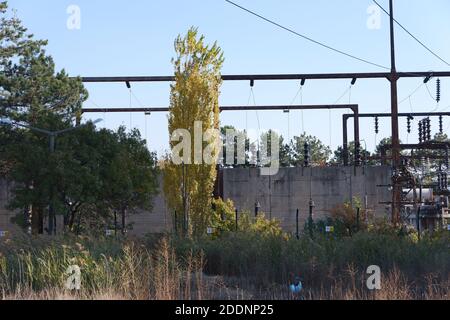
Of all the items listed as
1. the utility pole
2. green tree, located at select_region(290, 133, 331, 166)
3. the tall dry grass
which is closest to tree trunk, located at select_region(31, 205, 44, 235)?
the utility pole

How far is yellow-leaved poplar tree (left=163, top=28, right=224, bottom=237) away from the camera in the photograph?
28250 millimetres

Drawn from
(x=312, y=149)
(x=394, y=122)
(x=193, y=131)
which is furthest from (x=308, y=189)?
(x=312, y=149)

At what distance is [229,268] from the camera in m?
15.4

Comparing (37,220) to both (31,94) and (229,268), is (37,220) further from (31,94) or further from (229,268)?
(229,268)

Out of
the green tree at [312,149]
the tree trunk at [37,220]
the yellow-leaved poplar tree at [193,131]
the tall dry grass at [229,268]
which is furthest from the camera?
the green tree at [312,149]

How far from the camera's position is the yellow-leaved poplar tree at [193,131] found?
28250mm

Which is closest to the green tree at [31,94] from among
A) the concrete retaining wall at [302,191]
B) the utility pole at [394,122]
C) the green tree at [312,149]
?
the concrete retaining wall at [302,191]

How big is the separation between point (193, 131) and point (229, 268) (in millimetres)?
13206

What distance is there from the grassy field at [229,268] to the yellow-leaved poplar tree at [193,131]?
411 inches

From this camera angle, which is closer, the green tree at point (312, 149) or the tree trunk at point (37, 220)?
the tree trunk at point (37, 220)

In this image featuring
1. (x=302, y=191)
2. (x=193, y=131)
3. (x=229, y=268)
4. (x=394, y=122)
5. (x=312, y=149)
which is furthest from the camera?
(x=312, y=149)

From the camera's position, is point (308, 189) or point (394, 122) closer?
point (394, 122)

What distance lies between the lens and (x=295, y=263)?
1448cm

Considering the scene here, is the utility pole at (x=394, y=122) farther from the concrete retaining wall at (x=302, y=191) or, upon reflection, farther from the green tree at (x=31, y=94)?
the green tree at (x=31, y=94)
